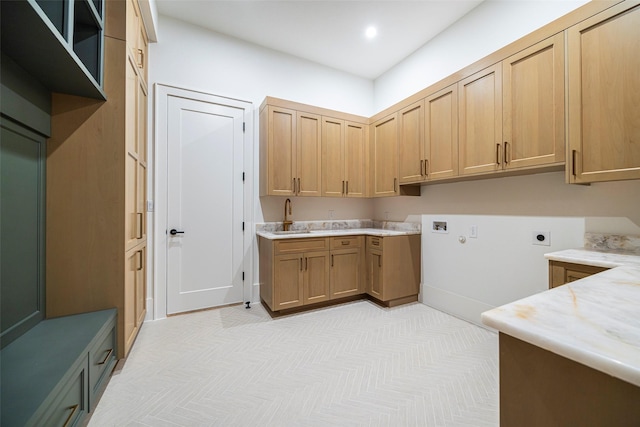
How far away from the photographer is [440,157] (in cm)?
269

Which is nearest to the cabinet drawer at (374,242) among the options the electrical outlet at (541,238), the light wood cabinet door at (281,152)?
the light wood cabinet door at (281,152)

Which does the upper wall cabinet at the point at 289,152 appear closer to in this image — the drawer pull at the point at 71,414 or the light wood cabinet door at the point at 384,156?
the light wood cabinet door at the point at 384,156

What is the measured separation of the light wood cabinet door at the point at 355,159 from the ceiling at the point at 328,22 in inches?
38.8

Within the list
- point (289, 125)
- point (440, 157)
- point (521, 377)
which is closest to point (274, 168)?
point (289, 125)

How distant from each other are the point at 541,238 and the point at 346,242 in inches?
71.8

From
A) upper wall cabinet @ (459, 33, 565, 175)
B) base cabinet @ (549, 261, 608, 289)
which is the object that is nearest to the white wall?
upper wall cabinet @ (459, 33, 565, 175)

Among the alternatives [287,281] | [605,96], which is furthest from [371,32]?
[287,281]

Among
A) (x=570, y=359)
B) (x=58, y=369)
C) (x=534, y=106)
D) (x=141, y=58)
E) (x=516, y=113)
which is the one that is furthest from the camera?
(x=141, y=58)

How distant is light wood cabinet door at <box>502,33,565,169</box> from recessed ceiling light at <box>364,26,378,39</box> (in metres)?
1.54

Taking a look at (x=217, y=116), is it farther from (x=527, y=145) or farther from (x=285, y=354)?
(x=527, y=145)

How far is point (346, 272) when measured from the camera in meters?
3.16

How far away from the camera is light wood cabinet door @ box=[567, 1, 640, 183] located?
1.52 m

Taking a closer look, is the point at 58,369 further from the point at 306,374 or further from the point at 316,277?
the point at 316,277

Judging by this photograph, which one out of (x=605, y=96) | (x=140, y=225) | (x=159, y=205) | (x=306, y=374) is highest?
(x=605, y=96)
